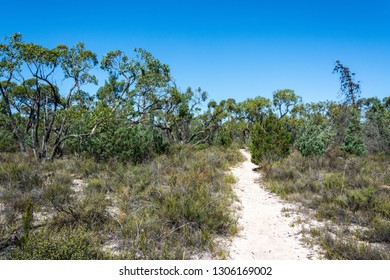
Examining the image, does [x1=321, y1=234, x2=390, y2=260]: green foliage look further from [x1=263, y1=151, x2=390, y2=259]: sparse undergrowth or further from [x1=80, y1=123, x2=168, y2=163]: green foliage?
[x1=80, y1=123, x2=168, y2=163]: green foliage

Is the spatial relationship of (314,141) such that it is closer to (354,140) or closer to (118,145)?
(354,140)

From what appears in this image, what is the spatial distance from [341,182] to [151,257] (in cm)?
760

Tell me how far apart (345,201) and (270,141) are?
24.9 feet

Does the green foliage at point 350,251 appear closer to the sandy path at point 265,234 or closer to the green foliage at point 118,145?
the sandy path at point 265,234

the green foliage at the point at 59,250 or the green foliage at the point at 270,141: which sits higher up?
the green foliage at the point at 270,141

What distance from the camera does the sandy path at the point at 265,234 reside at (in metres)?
4.83

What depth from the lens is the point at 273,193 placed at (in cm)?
935

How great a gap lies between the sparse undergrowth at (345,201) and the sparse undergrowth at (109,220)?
85.4 inches

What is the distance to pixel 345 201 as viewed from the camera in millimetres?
7031

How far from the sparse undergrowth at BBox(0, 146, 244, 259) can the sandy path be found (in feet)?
1.42

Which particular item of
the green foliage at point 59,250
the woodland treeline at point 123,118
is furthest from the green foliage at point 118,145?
the green foliage at point 59,250

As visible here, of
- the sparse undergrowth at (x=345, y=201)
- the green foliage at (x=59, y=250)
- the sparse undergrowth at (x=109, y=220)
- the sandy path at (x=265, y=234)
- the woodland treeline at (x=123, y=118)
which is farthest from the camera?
the woodland treeline at (x=123, y=118)
